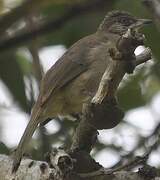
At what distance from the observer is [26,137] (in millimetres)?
3555

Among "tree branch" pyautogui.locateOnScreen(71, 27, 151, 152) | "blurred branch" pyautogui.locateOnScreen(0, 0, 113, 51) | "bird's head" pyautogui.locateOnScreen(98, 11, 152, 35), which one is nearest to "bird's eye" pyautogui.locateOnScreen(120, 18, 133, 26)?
"bird's head" pyautogui.locateOnScreen(98, 11, 152, 35)

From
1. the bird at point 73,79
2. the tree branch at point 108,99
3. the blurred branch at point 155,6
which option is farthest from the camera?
the bird at point 73,79

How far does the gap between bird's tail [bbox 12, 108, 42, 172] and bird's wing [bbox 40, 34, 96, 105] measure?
0.20 metres

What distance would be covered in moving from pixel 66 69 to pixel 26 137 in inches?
49.2

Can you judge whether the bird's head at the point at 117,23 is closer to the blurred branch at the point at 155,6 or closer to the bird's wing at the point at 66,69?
the bird's wing at the point at 66,69

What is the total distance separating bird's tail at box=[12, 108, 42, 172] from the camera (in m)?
2.81

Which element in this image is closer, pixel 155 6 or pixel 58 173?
pixel 155 6

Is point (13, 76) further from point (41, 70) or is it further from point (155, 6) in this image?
point (155, 6)

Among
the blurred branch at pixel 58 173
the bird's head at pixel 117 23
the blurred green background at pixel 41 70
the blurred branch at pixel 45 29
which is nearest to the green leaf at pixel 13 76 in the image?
the blurred green background at pixel 41 70

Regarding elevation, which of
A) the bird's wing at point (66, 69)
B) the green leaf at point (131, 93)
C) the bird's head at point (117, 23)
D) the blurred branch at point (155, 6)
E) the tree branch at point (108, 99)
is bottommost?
the green leaf at point (131, 93)

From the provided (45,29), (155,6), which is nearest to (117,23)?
(155,6)

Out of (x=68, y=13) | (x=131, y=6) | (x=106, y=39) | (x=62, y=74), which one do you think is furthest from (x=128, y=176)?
(x=106, y=39)

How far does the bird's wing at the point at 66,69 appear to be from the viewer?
4.43 metres

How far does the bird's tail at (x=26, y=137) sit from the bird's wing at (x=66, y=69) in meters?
0.20
